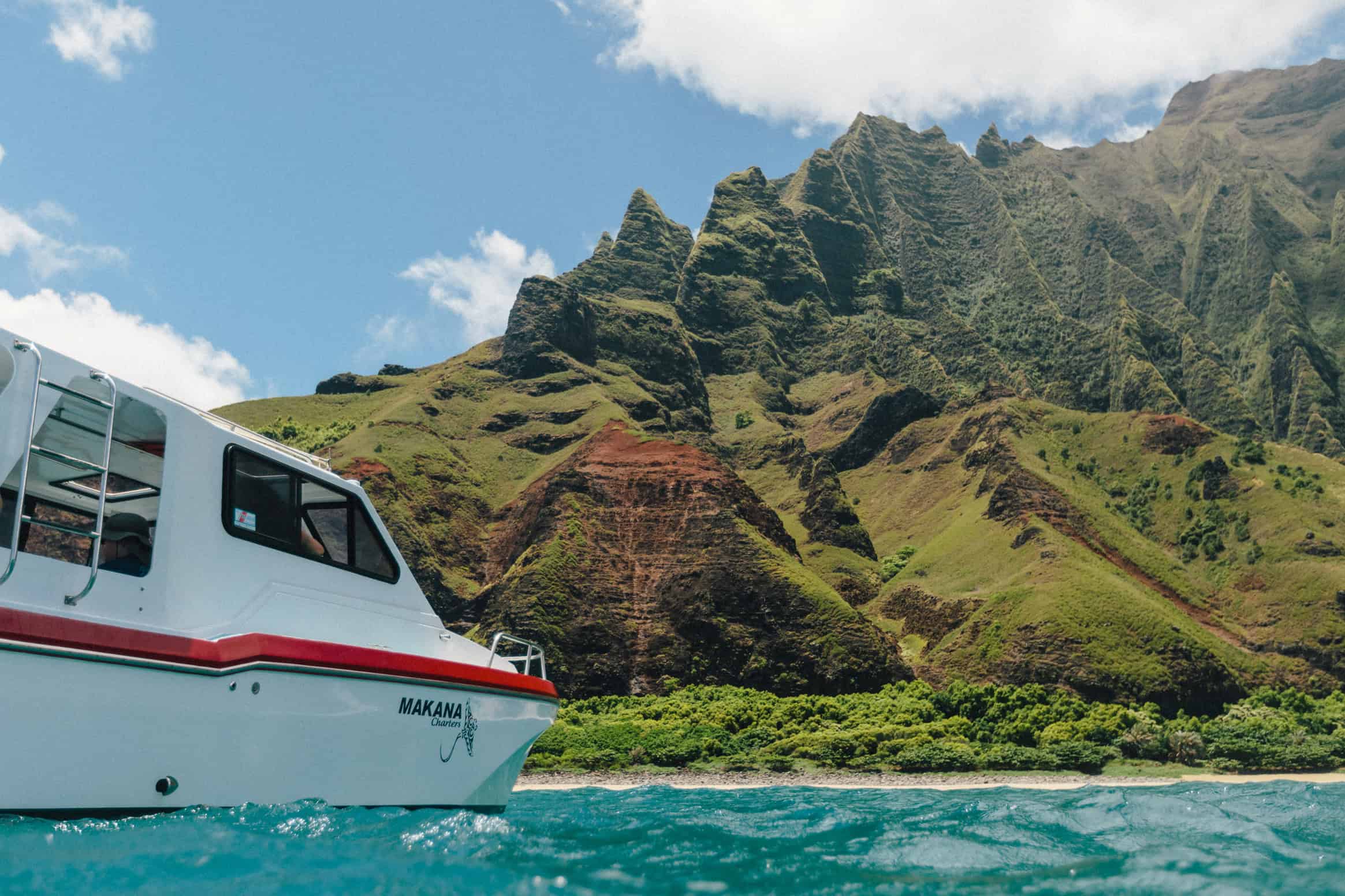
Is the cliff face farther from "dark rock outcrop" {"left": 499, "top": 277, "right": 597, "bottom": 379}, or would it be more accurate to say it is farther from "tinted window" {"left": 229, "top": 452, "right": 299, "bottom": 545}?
"tinted window" {"left": 229, "top": 452, "right": 299, "bottom": 545}

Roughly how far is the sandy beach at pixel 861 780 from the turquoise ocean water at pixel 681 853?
2629 centimetres

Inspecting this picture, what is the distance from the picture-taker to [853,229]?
182125 mm

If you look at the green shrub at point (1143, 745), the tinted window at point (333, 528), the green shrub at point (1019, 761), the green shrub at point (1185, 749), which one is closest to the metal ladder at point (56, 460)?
the tinted window at point (333, 528)

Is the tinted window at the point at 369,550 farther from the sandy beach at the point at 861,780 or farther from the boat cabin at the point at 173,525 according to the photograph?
the sandy beach at the point at 861,780

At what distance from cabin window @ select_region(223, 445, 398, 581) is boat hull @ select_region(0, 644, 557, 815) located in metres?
1.57

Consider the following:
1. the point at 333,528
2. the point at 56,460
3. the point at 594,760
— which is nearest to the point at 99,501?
the point at 56,460

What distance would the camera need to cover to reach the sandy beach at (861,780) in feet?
121

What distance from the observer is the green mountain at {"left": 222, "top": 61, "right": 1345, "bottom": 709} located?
62.8 m

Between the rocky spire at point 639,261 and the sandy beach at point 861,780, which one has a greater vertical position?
the rocky spire at point 639,261

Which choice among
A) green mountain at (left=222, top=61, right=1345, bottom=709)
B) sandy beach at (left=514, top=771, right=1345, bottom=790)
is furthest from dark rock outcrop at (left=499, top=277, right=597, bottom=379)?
sandy beach at (left=514, top=771, right=1345, bottom=790)

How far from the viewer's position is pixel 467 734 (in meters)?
10.3

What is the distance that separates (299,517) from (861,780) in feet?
113

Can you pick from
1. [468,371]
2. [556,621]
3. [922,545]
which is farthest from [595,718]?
[468,371]

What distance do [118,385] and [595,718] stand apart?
4574cm
